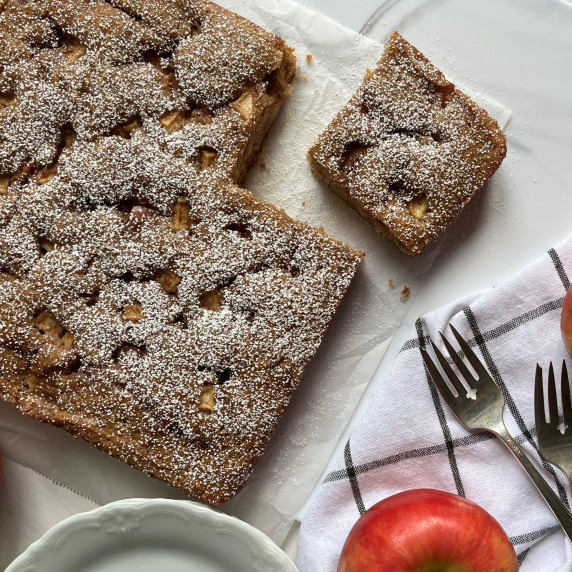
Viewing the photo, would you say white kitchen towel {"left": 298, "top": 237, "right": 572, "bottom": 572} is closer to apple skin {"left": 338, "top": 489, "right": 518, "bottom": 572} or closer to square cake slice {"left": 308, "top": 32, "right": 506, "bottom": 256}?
apple skin {"left": 338, "top": 489, "right": 518, "bottom": 572}

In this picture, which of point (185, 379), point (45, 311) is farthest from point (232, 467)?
point (45, 311)

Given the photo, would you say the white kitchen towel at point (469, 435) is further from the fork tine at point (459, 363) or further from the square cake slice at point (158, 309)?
the square cake slice at point (158, 309)

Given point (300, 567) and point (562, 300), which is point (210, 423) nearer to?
point (300, 567)

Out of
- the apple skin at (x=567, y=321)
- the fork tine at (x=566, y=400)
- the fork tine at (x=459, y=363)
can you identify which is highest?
the apple skin at (x=567, y=321)

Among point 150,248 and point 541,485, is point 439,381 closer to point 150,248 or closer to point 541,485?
point 541,485

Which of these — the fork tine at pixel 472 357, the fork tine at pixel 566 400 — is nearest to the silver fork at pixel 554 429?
the fork tine at pixel 566 400

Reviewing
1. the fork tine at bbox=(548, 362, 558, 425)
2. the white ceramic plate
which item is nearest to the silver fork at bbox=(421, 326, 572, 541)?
the fork tine at bbox=(548, 362, 558, 425)
